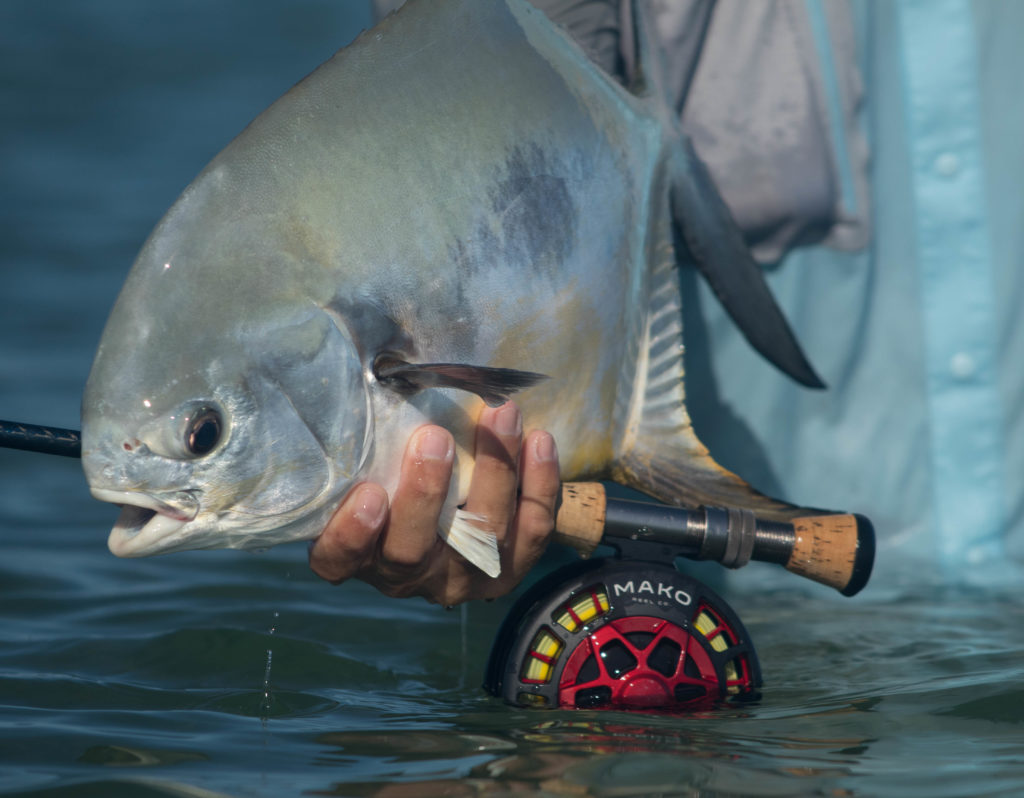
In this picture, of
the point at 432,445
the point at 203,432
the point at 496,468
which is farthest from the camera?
the point at 496,468

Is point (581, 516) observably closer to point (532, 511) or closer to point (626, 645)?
point (532, 511)

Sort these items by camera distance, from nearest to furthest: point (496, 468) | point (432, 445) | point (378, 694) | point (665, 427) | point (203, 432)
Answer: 1. point (203, 432)
2. point (432, 445)
3. point (496, 468)
4. point (665, 427)
5. point (378, 694)

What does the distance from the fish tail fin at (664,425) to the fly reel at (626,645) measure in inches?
6.3

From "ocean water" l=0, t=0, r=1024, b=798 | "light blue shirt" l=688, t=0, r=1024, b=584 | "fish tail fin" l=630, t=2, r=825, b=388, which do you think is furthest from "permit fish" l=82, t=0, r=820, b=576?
"light blue shirt" l=688, t=0, r=1024, b=584

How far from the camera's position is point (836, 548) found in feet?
5.44

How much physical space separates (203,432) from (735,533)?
820 mm

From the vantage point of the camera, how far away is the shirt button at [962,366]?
243 cm

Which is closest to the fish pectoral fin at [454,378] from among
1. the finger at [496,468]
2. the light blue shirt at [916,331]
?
the finger at [496,468]

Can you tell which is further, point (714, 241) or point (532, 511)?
point (714, 241)

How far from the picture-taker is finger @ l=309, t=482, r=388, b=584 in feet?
4.84

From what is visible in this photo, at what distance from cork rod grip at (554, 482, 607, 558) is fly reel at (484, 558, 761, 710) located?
5 cm

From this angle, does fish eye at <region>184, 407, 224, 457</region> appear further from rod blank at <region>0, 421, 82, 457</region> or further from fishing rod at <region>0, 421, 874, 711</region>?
fishing rod at <region>0, 421, 874, 711</region>

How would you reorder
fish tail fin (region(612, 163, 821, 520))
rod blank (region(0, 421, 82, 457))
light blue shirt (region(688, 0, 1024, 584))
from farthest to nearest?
1. light blue shirt (region(688, 0, 1024, 584))
2. fish tail fin (region(612, 163, 821, 520))
3. rod blank (region(0, 421, 82, 457))

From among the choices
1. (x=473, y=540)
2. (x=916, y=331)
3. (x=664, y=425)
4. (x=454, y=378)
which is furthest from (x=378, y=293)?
(x=916, y=331)
